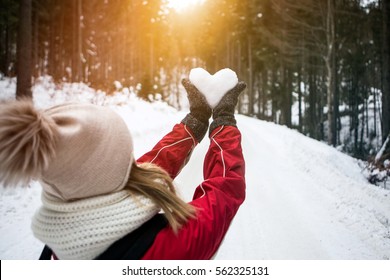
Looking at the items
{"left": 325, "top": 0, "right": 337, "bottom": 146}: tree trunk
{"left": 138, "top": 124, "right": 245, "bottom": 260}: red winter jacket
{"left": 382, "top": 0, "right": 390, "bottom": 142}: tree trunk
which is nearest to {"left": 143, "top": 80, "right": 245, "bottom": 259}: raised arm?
{"left": 138, "top": 124, "right": 245, "bottom": 260}: red winter jacket

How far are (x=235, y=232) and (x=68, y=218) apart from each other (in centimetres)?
267

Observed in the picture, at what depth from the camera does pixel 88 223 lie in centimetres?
109

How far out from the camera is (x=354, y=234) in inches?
123

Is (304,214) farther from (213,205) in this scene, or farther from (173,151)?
(213,205)

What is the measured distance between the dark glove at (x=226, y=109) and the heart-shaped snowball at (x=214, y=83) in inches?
1.8

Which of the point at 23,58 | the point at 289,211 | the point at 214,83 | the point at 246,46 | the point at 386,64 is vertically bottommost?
the point at 289,211

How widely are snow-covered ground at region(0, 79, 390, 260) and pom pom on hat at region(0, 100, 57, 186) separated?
1911mm

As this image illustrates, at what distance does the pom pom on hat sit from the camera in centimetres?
94

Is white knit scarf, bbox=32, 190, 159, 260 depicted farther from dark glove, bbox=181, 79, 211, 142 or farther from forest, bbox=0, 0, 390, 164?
forest, bbox=0, 0, 390, 164

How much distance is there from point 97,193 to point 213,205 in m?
0.50

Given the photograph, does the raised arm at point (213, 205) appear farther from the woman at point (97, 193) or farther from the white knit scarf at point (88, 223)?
the white knit scarf at point (88, 223)

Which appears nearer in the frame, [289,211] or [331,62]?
[289,211]

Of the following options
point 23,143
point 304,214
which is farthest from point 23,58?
point 23,143

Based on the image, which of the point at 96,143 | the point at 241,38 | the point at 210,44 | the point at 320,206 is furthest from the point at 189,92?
the point at 241,38
